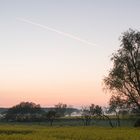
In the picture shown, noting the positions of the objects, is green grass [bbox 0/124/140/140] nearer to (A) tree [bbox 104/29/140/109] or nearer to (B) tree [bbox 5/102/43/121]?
(A) tree [bbox 104/29/140/109]

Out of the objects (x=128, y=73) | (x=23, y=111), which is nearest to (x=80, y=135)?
(x=128, y=73)

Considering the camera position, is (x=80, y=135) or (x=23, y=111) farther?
(x=23, y=111)

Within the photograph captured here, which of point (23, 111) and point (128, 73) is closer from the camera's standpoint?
point (128, 73)

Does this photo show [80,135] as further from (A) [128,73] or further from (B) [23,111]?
(B) [23,111]

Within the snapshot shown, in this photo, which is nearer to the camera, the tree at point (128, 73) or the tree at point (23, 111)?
the tree at point (128, 73)

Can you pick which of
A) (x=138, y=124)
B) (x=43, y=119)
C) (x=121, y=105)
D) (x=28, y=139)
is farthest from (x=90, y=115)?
(x=28, y=139)

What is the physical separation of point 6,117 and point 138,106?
390ft

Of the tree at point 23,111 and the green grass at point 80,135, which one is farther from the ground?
the tree at point 23,111

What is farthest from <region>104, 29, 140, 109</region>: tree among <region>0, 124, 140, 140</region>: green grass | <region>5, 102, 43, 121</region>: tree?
<region>5, 102, 43, 121</region>: tree

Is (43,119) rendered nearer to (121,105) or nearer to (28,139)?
(121,105)

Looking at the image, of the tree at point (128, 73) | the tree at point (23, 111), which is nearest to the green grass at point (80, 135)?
the tree at point (128, 73)

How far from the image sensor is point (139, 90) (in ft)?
221

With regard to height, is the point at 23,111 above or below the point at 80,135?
above

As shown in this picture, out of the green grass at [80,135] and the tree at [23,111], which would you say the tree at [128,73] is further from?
the tree at [23,111]
